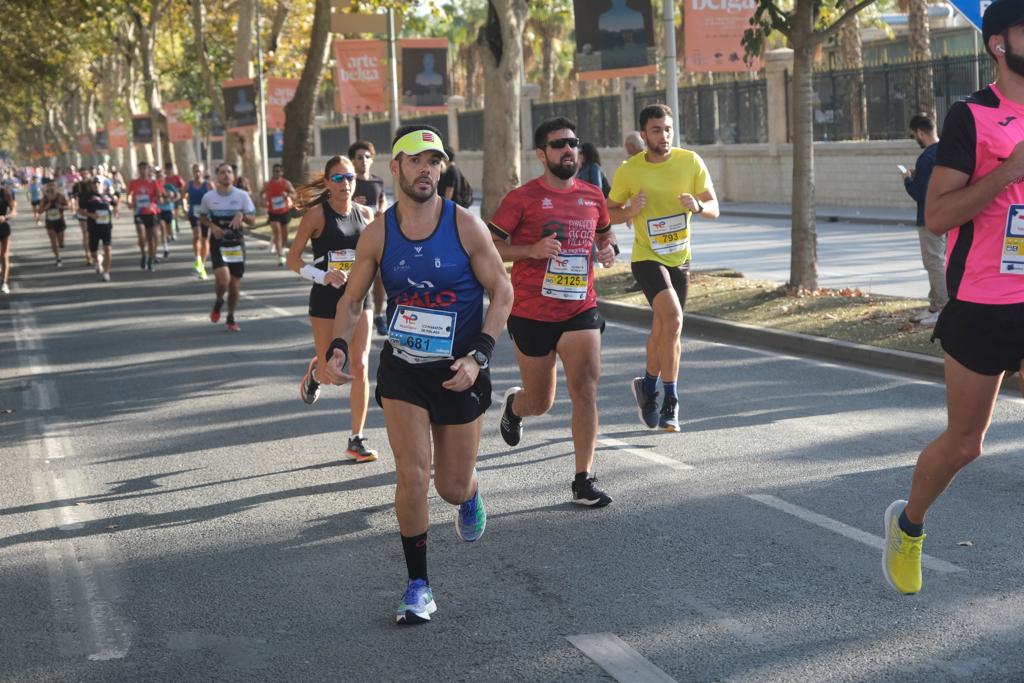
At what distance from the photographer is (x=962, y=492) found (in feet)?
24.1

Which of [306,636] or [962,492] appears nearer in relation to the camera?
[306,636]

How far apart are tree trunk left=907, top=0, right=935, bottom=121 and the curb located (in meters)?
15.1

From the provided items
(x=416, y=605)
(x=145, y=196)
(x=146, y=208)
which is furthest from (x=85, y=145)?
(x=416, y=605)

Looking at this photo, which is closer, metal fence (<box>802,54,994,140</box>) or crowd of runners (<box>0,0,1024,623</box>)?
crowd of runners (<box>0,0,1024,623</box>)

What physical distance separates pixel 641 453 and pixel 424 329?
334cm

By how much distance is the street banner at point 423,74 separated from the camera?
2839cm

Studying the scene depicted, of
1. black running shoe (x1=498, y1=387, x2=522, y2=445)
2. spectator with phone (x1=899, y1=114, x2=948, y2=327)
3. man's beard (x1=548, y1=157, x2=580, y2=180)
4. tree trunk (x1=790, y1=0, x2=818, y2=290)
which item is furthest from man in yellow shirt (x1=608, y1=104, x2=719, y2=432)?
tree trunk (x1=790, y1=0, x2=818, y2=290)

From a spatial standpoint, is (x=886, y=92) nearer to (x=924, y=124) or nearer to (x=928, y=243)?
(x=924, y=124)

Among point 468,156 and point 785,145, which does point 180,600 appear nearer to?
point 785,145

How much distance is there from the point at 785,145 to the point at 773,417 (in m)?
25.9

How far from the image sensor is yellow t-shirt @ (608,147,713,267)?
931cm

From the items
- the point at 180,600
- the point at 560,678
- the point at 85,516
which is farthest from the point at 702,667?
the point at 85,516

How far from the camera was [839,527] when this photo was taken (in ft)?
22.3

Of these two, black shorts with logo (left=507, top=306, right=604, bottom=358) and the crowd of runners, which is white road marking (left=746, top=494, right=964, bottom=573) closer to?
the crowd of runners
